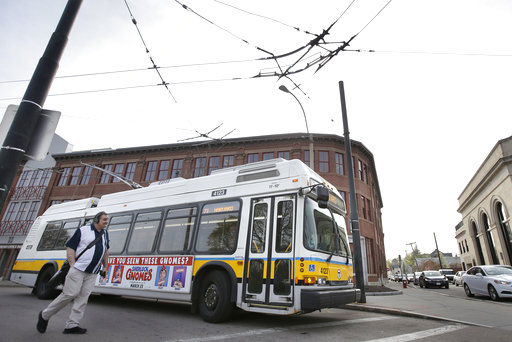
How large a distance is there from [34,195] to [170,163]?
14.9 m

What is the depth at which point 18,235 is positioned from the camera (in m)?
27.1

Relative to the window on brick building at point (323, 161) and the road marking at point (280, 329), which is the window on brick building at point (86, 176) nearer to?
the window on brick building at point (323, 161)

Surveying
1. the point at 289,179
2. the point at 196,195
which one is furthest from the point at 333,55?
the point at 196,195

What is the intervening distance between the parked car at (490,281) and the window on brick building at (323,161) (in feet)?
42.0

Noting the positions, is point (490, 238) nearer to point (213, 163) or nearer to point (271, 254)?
point (213, 163)

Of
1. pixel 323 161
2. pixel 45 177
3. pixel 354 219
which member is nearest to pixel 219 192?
pixel 354 219

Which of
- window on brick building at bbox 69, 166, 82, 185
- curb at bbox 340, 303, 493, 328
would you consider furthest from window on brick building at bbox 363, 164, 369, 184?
window on brick building at bbox 69, 166, 82, 185

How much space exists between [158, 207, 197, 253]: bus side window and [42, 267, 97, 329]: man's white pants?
2582 millimetres

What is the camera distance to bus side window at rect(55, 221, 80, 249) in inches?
387

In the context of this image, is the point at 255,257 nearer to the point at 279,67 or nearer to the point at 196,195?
the point at 196,195

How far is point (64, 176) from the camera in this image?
30359 millimetres

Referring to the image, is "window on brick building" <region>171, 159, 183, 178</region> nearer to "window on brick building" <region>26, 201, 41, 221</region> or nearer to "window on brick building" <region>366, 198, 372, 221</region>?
"window on brick building" <region>26, 201, 41, 221</region>

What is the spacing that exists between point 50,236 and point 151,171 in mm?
18319

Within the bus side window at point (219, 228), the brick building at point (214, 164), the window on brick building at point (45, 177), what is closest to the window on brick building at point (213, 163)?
the brick building at point (214, 164)
